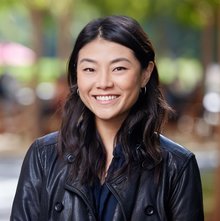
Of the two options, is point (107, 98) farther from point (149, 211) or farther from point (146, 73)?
point (149, 211)

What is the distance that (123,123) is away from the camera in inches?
138

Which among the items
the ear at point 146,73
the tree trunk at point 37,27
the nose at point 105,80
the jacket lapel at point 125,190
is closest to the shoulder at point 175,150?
the jacket lapel at point 125,190

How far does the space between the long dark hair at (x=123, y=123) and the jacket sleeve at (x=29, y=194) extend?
13 centimetres

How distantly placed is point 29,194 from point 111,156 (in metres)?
0.37

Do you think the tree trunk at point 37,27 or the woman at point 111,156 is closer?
the woman at point 111,156

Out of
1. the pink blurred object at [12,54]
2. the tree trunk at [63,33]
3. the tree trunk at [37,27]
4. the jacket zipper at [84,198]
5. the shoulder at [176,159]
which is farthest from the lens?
the pink blurred object at [12,54]

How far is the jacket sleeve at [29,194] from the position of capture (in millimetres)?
3402

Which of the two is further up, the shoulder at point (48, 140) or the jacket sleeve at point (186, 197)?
the shoulder at point (48, 140)

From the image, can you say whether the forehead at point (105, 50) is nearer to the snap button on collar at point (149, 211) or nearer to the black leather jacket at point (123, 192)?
the black leather jacket at point (123, 192)

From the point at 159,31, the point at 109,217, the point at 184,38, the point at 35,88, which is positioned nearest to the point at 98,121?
the point at 109,217

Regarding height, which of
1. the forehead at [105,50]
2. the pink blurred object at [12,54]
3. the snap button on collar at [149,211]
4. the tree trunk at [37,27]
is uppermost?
the pink blurred object at [12,54]

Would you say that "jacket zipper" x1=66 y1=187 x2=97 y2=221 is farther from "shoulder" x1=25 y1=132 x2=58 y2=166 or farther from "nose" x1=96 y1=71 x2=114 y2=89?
"nose" x1=96 y1=71 x2=114 y2=89

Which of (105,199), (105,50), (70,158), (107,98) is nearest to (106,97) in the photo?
(107,98)

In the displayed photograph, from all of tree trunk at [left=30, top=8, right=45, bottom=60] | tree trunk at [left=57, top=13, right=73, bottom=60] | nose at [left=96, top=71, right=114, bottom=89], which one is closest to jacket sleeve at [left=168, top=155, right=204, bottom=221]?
nose at [left=96, top=71, right=114, bottom=89]
